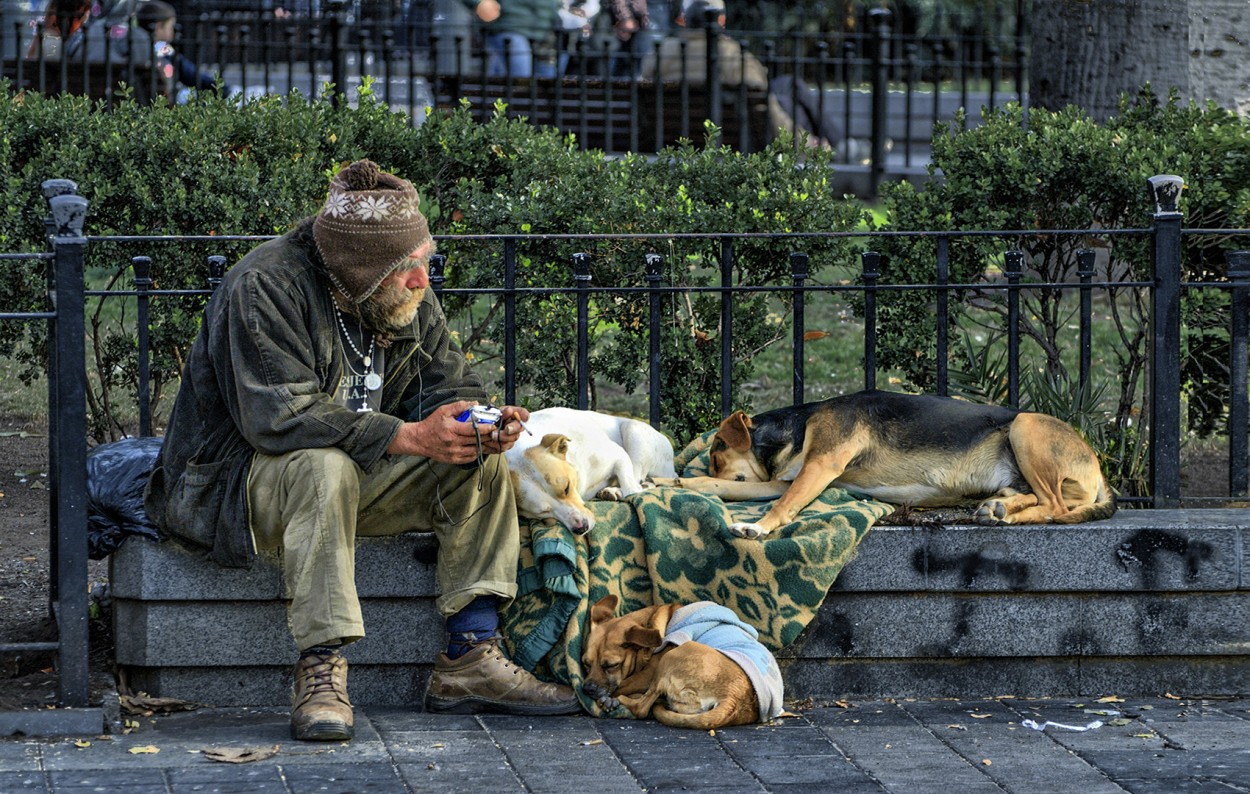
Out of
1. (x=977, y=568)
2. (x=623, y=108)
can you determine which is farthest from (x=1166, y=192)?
(x=623, y=108)

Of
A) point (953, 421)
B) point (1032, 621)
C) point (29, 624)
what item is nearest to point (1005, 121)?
point (953, 421)

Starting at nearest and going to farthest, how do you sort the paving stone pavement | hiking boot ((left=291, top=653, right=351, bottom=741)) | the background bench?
the paving stone pavement
hiking boot ((left=291, top=653, right=351, bottom=741))
the background bench

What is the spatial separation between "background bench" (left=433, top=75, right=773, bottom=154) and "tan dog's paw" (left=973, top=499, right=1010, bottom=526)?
905cm

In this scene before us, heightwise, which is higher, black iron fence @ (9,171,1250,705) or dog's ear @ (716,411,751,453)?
black iron fence @ (9,171,1250,705)

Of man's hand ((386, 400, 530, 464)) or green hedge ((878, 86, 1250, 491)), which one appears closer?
man's hand ((386, 400, 530, 464))

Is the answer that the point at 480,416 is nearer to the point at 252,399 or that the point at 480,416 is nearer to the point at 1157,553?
the point at 252,399


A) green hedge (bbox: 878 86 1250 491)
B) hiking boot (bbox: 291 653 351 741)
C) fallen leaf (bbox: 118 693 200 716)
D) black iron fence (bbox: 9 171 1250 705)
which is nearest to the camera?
hiking boot (bbox: 291 653 351 741)

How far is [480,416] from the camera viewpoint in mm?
4504

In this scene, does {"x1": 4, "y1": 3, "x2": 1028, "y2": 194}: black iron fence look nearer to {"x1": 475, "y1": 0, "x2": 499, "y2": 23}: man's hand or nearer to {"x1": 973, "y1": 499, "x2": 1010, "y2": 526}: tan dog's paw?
{"x1": 475, "y1": 0, "x2": 499, "y2": 23}: man's hand

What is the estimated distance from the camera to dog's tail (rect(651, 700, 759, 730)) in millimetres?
4590

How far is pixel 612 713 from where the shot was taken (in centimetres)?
474

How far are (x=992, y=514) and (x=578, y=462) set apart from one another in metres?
1.34

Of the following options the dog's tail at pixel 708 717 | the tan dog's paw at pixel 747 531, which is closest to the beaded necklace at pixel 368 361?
the tan dog's paw at pixel 747 531

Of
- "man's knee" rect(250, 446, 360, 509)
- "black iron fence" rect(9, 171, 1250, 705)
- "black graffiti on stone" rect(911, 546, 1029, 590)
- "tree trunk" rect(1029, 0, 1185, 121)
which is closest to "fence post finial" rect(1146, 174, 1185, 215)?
"black iron fence" rect(9, 171, 1250, 705)
